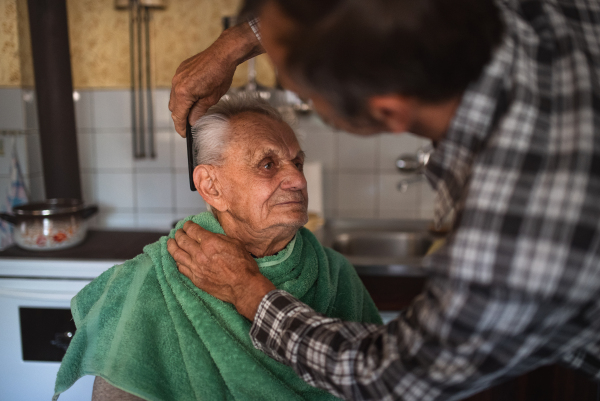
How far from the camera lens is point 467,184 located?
625 millimetres

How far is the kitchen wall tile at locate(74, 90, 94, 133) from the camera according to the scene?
2434mm

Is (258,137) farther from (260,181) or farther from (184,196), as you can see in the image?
(184,196)

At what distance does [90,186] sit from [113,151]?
239 millimetres

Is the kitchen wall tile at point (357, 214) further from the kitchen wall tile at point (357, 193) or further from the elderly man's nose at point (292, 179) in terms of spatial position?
the elderly man's nose at point (292, 179)

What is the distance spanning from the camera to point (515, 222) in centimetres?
58

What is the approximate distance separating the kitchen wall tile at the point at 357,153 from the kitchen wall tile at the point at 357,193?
0.04 metres

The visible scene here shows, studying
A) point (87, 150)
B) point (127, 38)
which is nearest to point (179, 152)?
point (87, 150)

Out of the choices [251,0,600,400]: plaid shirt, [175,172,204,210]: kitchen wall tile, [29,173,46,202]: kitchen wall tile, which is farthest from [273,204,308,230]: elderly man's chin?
[29,173,46,202]: kitchen wall tile

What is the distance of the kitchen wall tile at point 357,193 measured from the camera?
2457mm

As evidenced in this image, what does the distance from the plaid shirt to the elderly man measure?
1.30 ft

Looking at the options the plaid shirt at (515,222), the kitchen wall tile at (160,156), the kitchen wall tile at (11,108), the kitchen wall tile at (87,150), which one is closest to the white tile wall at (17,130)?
the kitchen wall tile at (11,108)

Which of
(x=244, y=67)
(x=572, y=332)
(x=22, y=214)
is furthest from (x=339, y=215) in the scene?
(x=572, y=332)

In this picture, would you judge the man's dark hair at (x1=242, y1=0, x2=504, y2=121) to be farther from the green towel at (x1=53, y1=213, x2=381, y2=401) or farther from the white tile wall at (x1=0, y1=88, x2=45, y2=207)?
the white tile wall at (x1=0, y1=88, x2=45, y2=207)

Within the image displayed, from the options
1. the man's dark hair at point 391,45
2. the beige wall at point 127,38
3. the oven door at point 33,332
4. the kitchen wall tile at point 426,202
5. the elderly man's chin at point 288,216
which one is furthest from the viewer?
the kitchen wall tile at point 426,202
